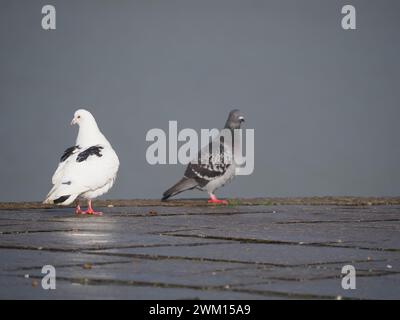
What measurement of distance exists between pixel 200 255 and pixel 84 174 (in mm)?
4049

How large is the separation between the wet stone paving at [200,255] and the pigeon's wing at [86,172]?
1.78 ft

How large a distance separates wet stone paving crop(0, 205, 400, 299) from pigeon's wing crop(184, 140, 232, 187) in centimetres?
328

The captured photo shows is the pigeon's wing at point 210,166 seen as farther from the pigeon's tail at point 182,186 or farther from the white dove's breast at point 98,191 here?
the white dove's breast at point 98,191

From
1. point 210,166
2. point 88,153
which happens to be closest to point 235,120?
point 210,166

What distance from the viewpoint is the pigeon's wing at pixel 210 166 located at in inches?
496

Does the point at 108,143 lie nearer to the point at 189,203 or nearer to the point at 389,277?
the point at 189,203

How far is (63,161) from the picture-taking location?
10266 millimetres

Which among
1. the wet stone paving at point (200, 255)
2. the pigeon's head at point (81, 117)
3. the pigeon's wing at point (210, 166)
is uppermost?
the pigeon's head at point (81, 117)

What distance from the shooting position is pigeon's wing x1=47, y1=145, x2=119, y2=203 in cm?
972

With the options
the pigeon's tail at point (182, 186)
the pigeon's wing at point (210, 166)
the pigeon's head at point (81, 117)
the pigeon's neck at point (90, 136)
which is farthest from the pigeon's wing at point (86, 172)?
the pigeon's wing at point (210, 166)

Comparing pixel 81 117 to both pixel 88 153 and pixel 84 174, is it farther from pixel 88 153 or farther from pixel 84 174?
pixel 84 174
